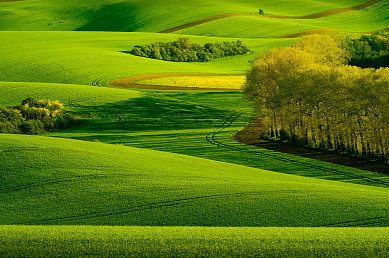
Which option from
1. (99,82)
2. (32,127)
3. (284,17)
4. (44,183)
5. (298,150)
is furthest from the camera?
(284,17)

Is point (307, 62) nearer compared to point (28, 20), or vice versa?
point (307, 62)

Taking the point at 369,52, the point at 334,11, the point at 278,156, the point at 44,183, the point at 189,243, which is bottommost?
the point at 278,156

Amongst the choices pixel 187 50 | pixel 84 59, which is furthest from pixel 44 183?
pixel 187 50

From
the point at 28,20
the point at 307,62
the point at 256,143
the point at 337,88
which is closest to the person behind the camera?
the point at 337,88

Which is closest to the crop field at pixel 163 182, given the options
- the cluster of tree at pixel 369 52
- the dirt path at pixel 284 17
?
the cluster of tree at pixel 369 52

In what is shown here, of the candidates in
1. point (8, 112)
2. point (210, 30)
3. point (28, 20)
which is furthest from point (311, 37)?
point (28, 20)

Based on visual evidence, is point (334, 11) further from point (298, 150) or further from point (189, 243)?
point (189, 243)

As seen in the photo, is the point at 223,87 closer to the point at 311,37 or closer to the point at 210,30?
the point at 311,37

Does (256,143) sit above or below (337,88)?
below
